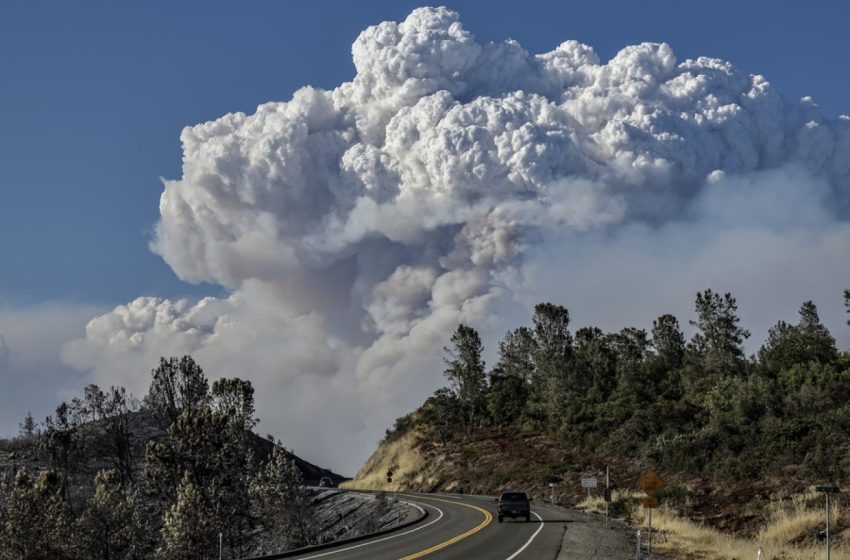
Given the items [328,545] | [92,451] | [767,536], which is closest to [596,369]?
[767,536]

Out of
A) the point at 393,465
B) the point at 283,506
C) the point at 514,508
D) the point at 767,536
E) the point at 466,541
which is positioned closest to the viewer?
the point at 466,541

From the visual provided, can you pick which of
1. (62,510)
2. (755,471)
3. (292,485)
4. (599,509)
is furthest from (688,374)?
(62,510)

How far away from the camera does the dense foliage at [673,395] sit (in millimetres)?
54656

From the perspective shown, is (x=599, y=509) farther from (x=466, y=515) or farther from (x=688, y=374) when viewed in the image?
(x=688, y=374)

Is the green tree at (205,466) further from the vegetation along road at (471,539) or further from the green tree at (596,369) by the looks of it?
the green tree at (596,369)

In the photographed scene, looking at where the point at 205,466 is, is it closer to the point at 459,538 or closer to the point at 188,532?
the point at 188,532

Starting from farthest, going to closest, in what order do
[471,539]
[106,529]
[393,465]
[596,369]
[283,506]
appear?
[393,465] → [596,369] → [283,506] → [106,529] → [471,539]

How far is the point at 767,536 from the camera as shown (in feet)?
113

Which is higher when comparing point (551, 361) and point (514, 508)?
point (551, 361)

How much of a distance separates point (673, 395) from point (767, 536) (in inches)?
1873

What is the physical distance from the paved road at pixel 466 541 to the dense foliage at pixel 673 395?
1742 cm

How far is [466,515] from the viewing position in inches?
1837

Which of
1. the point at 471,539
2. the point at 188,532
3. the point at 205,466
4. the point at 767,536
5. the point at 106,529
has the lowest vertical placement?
the point at 767,536

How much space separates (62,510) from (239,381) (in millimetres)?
51838
